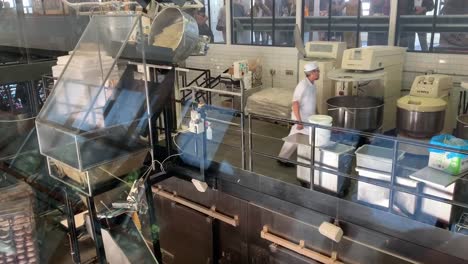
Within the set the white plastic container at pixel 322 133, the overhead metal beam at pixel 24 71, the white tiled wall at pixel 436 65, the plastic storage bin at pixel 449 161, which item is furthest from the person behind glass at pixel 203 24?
the plastic storage bin at pixel 449 161

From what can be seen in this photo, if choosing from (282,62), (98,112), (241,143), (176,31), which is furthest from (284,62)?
(98,112)

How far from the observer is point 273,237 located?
4586mm

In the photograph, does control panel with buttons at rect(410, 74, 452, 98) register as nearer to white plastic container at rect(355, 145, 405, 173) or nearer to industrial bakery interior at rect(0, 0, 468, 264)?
industrial bakery interior at rect(0, 0, 468, 264)

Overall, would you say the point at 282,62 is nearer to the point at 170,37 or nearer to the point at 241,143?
the point at 241,143

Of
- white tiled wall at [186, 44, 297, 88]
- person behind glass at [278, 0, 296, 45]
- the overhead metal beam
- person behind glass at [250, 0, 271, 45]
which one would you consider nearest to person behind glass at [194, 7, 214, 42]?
white tiled wall at [186, 44, 297, 88]

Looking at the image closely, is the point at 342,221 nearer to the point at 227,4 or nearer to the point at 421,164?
the point at 421,164

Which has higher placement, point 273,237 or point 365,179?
point 365,179

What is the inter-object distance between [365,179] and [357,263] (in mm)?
984

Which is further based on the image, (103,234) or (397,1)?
(397,1)

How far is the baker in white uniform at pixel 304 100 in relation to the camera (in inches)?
195

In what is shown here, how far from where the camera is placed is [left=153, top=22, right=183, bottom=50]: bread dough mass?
15.5 feet

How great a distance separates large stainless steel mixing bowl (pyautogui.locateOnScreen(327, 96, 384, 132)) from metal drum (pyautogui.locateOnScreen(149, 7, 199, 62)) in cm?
203

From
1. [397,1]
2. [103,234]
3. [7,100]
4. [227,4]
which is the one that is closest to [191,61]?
[227,4]

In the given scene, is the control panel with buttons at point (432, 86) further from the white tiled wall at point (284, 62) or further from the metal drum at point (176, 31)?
the metal drum at point (176, 31)
